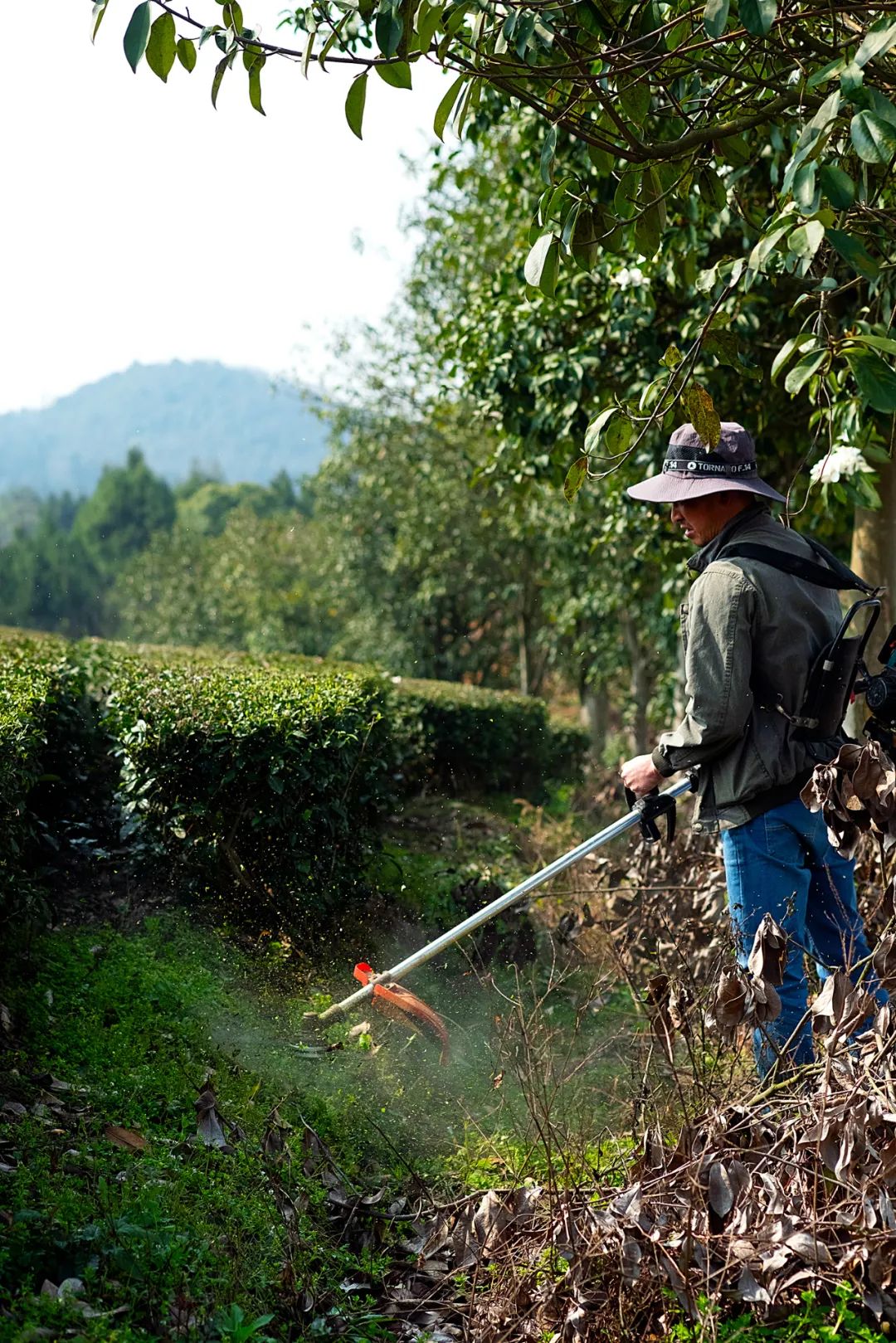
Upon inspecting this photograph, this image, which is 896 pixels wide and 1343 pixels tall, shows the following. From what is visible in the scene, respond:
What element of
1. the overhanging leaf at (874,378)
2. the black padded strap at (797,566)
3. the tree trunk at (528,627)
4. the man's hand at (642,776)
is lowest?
the tree trunk at (528,627)

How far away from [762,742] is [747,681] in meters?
0.18

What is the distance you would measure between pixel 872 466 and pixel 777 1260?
11.7ft

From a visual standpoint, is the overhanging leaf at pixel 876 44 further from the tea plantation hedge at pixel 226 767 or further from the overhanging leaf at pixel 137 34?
the tea plantation hedge at pixel 226 767

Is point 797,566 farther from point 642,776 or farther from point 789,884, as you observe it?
point 789,884

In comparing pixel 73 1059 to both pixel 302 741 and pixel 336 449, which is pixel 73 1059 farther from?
pixel 336 449

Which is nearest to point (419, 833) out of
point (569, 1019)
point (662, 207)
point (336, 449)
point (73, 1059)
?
point (569, 1019)

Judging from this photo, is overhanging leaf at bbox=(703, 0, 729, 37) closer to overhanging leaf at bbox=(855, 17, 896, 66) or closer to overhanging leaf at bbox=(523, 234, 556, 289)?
overhanging leaf at bbox=(855, 17, 896, 66)

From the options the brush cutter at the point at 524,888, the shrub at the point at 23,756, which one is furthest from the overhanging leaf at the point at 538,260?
the shrub at the point at 23,756

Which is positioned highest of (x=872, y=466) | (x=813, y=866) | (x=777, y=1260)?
(x=872, y=466)

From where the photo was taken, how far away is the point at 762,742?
354 cm

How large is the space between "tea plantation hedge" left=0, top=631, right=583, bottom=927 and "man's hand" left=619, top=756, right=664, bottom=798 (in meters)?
1.61

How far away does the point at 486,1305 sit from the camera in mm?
2809

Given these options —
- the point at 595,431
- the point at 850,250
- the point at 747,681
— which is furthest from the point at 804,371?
the point at 747,681

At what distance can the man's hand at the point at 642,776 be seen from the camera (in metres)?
3.79
